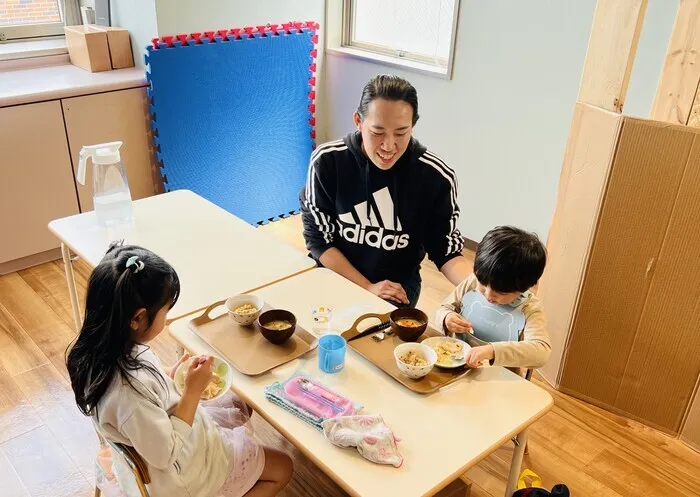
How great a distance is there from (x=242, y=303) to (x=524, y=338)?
0.75 m

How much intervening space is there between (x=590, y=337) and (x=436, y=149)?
1.45 m

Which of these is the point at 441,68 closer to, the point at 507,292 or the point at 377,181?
the point at 377,181

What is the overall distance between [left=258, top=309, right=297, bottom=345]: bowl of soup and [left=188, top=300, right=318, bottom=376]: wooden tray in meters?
0.03

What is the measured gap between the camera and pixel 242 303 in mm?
1535

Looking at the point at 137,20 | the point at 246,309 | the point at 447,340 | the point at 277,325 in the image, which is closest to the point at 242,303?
the point at 246,309

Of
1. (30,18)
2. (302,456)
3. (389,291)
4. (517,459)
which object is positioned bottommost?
(302,456)

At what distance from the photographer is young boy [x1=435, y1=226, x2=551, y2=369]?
145 centimetres

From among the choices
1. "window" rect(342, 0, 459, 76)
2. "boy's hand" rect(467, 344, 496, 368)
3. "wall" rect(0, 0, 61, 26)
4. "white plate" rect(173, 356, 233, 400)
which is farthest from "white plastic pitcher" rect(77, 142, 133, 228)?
"window" rect(342, 0, 459, 76)

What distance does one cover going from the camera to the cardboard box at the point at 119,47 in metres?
3.11

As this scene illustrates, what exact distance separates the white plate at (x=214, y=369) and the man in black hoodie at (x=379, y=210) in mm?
635

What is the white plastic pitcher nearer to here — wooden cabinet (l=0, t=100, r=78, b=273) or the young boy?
wooden cabinet (l=0, t=100, r=78, b=273)

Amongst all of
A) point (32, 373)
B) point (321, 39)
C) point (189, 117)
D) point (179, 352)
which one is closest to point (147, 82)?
point (189, 117)

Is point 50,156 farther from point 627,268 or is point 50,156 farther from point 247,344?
point 627,268

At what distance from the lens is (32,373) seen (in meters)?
2.35
